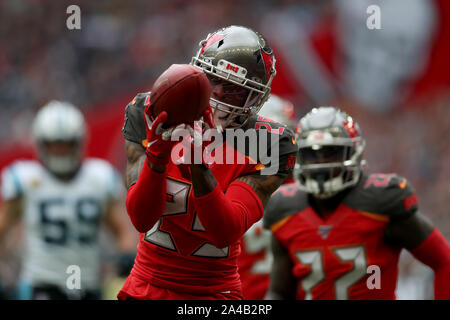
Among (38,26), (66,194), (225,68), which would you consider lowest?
(66,194)

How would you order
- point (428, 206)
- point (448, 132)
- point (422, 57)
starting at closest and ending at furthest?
point (428, 206)
point (448, 132)
point (422, 57)

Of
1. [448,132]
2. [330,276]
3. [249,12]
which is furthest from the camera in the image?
[249,12]

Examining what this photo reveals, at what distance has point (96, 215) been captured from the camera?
20.0 feet

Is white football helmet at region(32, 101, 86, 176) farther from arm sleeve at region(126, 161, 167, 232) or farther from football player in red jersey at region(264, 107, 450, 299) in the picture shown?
arm sleeve at region(126, 161, 167, 232)

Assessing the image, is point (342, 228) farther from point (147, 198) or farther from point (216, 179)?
point (147, 198)

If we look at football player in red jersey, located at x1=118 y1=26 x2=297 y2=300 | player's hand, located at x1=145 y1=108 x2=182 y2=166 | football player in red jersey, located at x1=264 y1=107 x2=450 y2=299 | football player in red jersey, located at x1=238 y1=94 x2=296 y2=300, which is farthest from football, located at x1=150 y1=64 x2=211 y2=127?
football player in red jersey, located at x1=238 y1=94 x2=296 y2=300

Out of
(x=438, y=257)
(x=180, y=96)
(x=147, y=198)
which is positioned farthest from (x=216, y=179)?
(x=438, y=257)

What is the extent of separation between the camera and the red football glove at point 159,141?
8.30 ft

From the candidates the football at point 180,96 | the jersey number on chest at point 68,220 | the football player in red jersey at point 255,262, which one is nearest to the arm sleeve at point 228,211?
the football at point 180,96

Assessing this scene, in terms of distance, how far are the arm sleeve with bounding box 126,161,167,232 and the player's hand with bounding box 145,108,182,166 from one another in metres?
0.06

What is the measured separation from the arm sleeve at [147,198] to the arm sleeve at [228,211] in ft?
0.44

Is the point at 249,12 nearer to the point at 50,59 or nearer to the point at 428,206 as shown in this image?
the point at 50,59
